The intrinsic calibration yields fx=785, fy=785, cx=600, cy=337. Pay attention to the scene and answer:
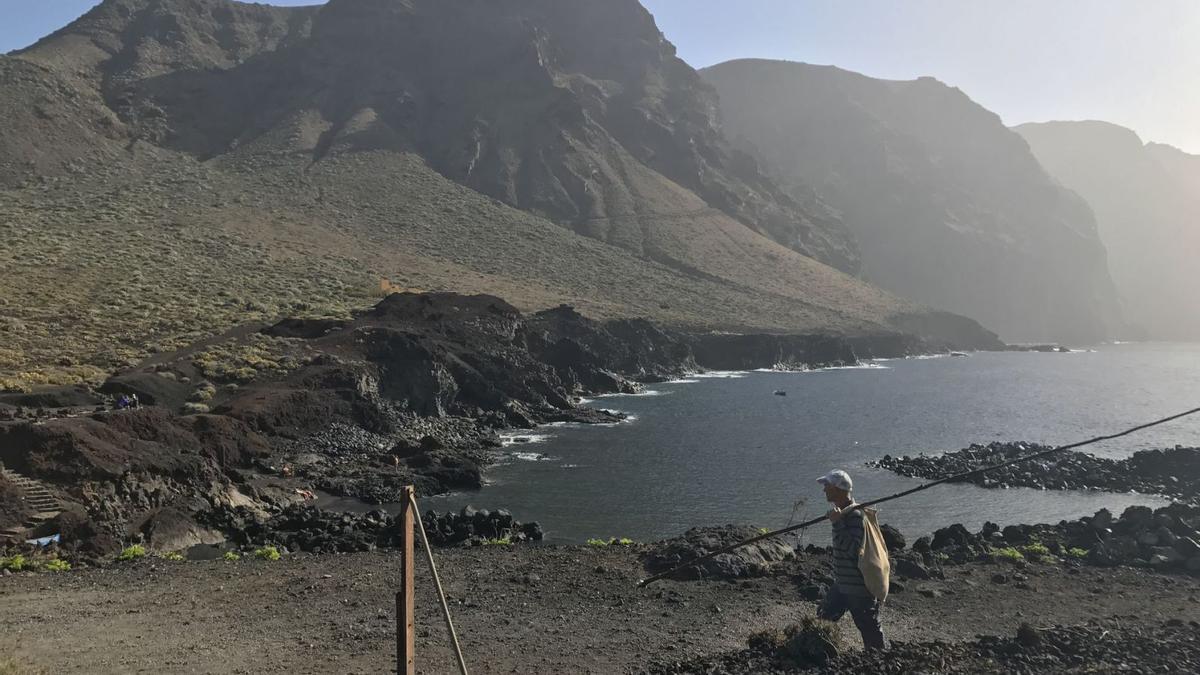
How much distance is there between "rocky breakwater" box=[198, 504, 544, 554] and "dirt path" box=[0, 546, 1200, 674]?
76.5 inches

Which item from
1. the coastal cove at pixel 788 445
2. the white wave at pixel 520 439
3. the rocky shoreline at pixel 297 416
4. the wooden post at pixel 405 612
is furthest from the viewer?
the white wave at pixel 520 439

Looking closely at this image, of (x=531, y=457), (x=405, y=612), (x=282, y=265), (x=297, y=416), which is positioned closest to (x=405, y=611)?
(x=405, y=612)

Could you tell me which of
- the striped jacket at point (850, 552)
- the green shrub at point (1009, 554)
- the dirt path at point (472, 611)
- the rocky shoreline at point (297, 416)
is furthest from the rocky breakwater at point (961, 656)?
the rocky shoreline at point (297, 416)

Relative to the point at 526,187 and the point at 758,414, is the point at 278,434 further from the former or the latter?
the point at 526,187

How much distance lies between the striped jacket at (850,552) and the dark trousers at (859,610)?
12cm

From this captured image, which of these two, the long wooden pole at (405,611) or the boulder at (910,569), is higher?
the long wooden pole at (405,611)

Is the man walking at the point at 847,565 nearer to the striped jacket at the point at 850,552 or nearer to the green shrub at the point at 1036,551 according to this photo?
the striped jacket at the point at 850,552

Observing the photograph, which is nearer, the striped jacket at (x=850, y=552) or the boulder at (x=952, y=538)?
the striped jacket at (x=850, y=552)

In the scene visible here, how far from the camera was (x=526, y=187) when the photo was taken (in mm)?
138875

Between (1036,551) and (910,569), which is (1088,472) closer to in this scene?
(1036,551)

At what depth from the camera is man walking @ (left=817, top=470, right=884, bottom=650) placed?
8.78 meters

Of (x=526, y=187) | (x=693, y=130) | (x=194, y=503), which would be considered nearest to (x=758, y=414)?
(x=194, y=503)

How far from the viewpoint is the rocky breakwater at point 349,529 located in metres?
20.0

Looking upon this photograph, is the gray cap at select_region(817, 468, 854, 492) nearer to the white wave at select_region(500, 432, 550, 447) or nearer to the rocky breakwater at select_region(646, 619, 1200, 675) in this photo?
the rocky breakwater at select_region(646, 619, 1200, 675)
